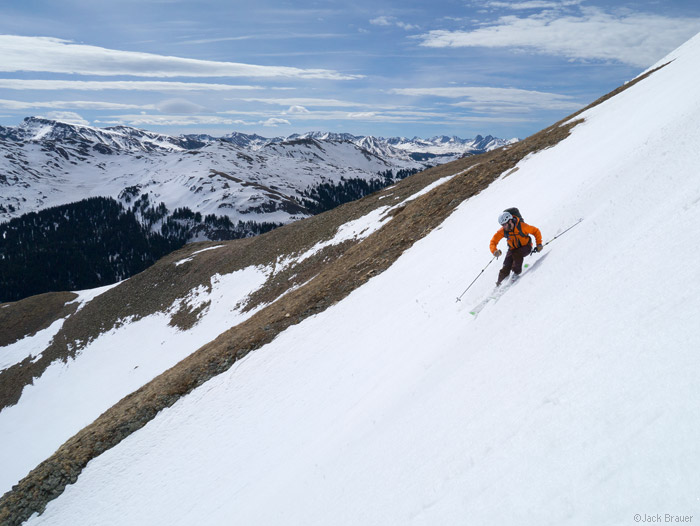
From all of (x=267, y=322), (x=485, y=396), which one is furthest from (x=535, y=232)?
(x=267, y=322)

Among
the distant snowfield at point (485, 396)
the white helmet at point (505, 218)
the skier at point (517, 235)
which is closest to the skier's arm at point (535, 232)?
the skier at point (517, 235)

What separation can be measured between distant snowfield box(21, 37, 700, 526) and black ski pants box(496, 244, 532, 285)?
0.58 meters

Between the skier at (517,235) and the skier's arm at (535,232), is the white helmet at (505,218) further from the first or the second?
the skier's arm at (535,232)

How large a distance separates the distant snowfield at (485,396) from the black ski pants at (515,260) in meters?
0.58

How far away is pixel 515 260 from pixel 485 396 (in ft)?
17.8

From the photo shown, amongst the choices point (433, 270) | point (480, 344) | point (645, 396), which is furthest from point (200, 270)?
point (645, 396)

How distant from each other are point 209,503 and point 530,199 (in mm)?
18827

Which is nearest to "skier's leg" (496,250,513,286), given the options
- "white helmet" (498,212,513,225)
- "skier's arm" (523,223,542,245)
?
"skier's arm" (523,223,542,245)

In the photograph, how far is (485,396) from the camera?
21.8 ft

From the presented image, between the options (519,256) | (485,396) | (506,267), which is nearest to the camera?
(485,396)

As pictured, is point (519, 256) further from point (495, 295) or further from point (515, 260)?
point (495, 295)

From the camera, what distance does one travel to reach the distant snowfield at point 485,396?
14.3 ft

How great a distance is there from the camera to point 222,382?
1770 cm

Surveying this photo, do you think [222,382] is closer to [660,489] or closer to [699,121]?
[660,489]
